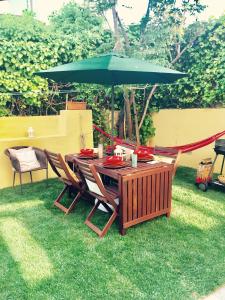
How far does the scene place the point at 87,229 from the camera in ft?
10.6

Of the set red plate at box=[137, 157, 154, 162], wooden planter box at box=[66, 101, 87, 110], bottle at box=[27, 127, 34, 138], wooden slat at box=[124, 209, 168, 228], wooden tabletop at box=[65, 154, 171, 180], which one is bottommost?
wooden slat at box=[124, 209, 168, 228]

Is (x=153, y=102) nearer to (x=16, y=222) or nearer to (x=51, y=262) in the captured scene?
(x=16, y=222)

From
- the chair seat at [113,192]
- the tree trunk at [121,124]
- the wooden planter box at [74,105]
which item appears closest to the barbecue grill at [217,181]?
the chair seat at [113,192]

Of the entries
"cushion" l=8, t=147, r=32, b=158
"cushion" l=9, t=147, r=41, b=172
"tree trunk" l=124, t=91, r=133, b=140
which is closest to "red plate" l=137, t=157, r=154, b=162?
"cushion" l=9, t=147, r=41, b=172

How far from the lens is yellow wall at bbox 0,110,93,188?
515cm

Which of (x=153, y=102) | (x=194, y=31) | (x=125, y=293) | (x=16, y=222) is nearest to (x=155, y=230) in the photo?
(x=125, y=293)

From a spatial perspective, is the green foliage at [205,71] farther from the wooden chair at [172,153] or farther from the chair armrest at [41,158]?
the chair armrest at [41,158]

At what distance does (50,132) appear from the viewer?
588cm

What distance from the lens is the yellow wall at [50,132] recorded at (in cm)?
515

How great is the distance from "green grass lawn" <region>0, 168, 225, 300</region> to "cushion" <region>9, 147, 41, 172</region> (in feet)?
2.63

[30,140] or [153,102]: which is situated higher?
[153,102]

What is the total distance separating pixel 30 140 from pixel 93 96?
2374mm

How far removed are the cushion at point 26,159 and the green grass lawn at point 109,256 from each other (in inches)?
31.5

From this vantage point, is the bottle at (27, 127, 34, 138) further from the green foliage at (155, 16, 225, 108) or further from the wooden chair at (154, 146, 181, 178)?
the green foliage at (155, 16, 225, 108)
